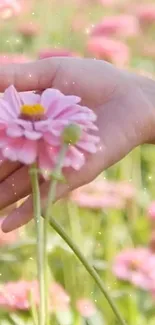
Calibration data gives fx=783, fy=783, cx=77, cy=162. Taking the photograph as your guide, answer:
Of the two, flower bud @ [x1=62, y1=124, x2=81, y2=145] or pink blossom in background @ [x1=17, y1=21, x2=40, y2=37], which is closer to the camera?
flower bud @ [x1=62, y1=124, x2=81, y2=145]

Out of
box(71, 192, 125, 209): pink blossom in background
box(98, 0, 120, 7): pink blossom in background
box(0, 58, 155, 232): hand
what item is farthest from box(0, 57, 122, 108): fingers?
box(98, 0, 120, 7): pink blossom in background

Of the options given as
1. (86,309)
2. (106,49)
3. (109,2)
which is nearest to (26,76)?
(86,309)

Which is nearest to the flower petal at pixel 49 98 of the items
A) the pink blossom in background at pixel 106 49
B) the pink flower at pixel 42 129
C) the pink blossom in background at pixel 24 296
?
the pink flower at pixel 42 129

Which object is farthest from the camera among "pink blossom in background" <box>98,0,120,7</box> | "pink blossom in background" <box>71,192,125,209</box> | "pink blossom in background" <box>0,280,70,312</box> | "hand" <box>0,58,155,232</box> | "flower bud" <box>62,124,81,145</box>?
"pink blossom in background" <box>98,0,120,7</box>

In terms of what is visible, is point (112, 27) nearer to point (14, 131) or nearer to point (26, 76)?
point (26, 76)

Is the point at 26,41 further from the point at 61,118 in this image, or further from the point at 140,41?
the point at 61,118

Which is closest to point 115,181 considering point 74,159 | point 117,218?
point 117,218

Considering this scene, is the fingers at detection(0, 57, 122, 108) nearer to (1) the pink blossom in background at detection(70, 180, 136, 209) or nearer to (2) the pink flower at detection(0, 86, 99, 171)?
(2) the pink flower at detection(0, 86, 99, 171)
